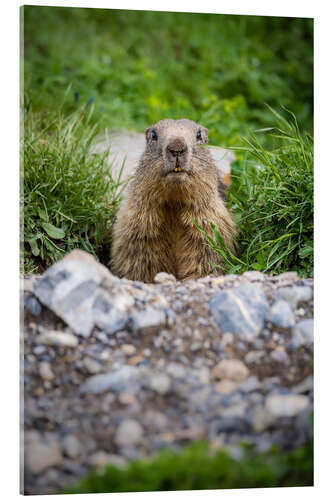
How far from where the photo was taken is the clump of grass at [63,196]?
3.98 metres

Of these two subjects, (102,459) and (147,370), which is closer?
(102,459)

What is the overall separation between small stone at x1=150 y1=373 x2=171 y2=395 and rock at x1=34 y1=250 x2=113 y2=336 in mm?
367

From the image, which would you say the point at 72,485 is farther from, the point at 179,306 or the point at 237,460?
the point at 179,306

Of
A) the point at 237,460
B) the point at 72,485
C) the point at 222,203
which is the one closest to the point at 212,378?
the point at 237,460

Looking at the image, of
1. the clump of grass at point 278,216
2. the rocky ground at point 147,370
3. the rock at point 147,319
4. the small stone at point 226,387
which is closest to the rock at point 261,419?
the rocky ground at point 147,370

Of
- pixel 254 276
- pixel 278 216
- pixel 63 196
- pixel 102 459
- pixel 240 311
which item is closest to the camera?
pixel 102 459

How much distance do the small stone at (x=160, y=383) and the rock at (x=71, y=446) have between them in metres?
0.39

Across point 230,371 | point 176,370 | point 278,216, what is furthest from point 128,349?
point 278,216

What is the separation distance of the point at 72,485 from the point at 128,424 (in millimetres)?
328

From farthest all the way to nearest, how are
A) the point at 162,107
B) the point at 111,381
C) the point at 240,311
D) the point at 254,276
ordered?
the point at 162,107, the point at 254,276, the point at 240,311, the point at 111,381

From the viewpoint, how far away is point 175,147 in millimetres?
3533

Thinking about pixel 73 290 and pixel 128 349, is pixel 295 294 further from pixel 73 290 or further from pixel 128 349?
pixel 73 290

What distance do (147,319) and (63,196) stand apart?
156cm
